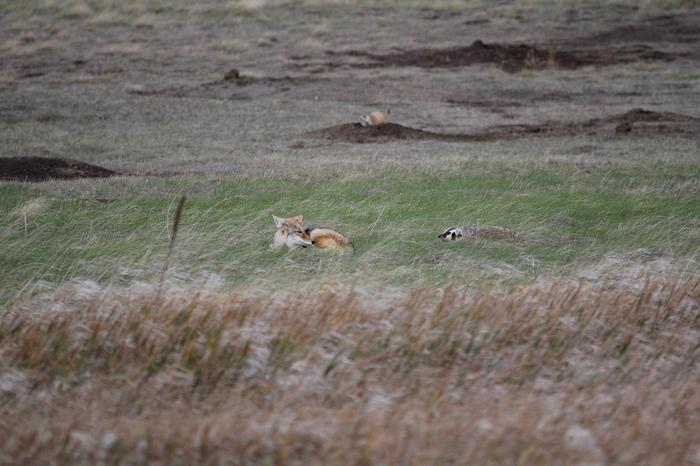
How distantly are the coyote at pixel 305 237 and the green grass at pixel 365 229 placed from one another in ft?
0.48

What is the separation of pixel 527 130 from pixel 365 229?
11.6m

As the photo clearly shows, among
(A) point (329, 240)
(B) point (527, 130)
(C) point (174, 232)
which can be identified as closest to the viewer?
(C) point (174, 232)

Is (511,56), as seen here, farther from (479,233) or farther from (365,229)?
(479,233)

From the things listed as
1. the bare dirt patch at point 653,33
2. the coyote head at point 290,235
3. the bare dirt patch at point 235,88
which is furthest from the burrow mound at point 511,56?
the coyote head at point 290,235

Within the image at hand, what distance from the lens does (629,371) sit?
597 cm

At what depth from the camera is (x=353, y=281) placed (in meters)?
7.68

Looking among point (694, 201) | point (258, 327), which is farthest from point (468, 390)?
point (694, 201)

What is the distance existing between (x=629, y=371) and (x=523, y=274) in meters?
2.79

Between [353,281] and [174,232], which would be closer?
[174,232]

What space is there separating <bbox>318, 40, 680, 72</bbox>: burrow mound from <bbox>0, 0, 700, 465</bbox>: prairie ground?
587 centimetres

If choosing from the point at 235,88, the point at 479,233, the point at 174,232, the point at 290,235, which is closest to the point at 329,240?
the point at 290,235

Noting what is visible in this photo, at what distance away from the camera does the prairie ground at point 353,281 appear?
4797 millimetres

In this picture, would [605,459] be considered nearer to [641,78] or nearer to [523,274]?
[523,274]

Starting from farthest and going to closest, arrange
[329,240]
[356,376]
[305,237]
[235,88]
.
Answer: [235,88], [305,237], [329,240], [356,376]
